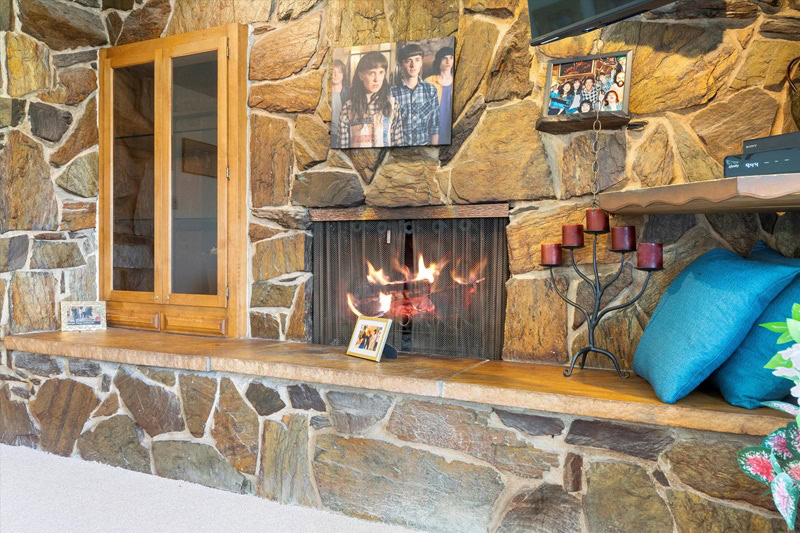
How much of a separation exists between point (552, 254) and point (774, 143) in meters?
0.78

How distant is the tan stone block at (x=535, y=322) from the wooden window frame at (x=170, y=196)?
1.38 meters

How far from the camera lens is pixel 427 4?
259 cm

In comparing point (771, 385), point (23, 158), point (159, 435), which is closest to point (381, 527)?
point (159, 435)

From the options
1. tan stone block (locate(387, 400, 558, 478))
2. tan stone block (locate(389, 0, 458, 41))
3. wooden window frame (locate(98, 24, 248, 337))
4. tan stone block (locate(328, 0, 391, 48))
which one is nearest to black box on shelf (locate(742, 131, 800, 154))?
tan stone block (locate(387, 400, 558, 478))

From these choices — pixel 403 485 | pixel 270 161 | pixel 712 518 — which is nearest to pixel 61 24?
pixel 270 161

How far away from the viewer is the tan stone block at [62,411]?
2.77 meters

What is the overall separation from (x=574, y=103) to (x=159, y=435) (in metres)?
2.25

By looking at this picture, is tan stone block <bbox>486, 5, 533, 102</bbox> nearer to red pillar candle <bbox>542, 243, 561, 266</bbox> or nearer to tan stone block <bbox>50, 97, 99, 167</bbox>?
red pillar candle <bbox>542, 243, 561, 266</bbox>

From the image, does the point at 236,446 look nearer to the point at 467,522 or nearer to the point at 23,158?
the point at 467,522

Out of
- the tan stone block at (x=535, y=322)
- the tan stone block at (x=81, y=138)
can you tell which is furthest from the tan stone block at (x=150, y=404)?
the tan stone block at (x=535, y=322)

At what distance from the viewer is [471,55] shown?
251cm

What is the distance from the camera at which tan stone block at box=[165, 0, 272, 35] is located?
2963 mm

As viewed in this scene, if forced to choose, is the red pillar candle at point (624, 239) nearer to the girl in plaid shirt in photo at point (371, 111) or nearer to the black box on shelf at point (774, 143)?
the black box on shelf at point (774, 143)

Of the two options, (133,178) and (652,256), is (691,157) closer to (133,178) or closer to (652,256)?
(652,256)
